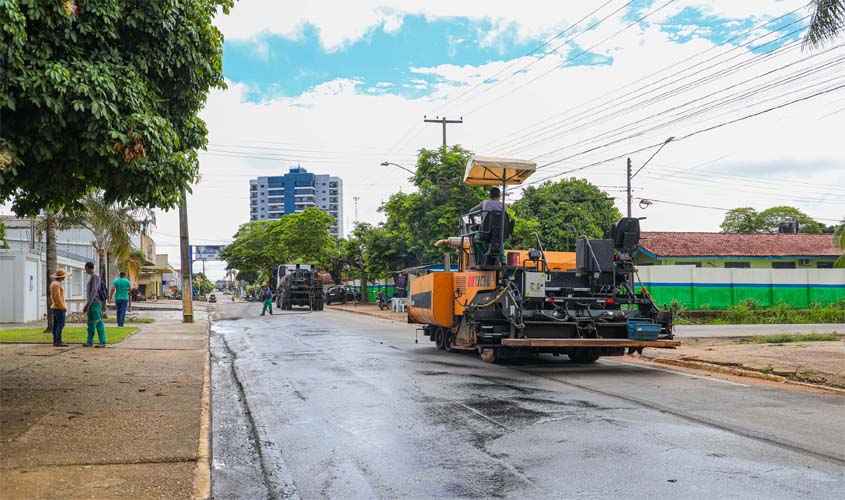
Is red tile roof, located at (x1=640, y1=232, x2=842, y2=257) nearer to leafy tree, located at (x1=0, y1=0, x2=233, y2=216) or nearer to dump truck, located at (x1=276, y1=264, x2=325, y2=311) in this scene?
dump truck, located at (x1=276, y1=264, x2=325, y2=311)

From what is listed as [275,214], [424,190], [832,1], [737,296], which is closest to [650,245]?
[737,296]

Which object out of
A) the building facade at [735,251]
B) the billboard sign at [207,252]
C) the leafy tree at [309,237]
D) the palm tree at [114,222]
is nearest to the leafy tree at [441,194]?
the palm tree at [114,222]

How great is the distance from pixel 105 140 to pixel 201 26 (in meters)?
2.29

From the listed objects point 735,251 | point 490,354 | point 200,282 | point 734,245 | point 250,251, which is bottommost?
point 490,354

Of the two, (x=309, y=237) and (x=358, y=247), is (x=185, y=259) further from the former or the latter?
(x=309, y=237)

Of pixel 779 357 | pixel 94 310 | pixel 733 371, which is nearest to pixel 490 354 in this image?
pixel 733 371

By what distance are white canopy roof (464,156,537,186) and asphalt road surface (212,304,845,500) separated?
3799 millimetres

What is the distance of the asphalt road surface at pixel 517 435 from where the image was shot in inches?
211

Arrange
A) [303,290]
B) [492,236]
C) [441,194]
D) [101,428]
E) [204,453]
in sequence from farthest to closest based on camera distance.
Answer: [303,290], [441,194], [492,236], [101,428], [204,453]

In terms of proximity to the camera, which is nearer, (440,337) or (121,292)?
(440,337)

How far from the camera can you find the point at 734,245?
146ft

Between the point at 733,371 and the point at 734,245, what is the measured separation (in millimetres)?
35100

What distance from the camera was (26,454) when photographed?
5.89 m

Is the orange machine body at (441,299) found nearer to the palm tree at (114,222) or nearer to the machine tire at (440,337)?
the machine tire at (440,337)
